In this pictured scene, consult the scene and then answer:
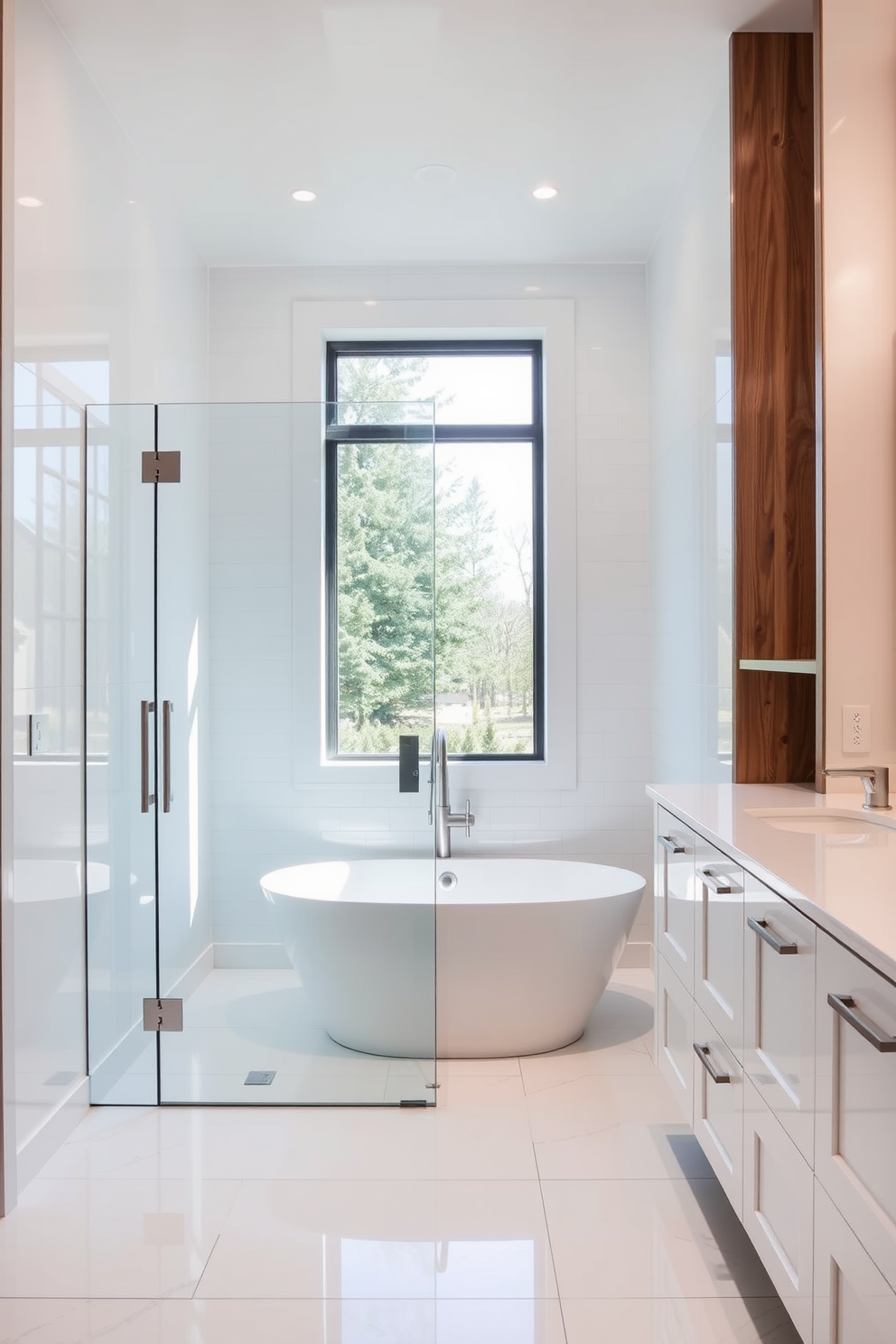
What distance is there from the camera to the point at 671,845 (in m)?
2.43

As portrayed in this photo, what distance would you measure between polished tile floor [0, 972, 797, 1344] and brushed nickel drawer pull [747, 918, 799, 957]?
2.60 ft

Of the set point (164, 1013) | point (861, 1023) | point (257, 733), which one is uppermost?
point (257, 733)

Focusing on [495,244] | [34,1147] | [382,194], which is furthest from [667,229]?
[34,1147]

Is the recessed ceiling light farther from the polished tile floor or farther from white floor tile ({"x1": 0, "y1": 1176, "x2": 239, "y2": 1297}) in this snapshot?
white floor tile ({"x1": 0, "y1": 1176, "x2": 239, "y2": 1297})

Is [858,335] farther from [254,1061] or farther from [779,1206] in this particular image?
[254,1061]

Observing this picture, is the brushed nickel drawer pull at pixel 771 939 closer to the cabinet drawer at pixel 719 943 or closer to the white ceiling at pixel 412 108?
the cabinet drawer at pixel 719 943

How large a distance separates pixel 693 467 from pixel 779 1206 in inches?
95.3

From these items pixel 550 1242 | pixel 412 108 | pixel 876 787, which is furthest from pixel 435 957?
pixel 412 108

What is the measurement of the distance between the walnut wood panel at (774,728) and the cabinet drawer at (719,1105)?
33.3 inches

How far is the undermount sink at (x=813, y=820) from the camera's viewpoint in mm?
2176

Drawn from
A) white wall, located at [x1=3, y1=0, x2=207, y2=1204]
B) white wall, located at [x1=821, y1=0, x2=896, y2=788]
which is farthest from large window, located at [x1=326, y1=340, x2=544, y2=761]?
white wall, located at [x1=821, y1=0, x2=896, y2=788]

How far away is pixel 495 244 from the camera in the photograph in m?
4.03

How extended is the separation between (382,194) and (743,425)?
171 cm

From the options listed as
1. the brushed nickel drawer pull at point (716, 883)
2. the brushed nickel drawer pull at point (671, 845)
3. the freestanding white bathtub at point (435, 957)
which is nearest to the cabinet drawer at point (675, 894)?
the brushed nickel drawer pull at point (671, 845)
